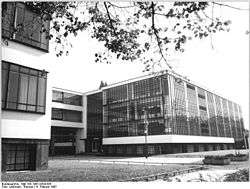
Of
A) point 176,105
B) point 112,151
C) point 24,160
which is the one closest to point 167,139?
point 176,105

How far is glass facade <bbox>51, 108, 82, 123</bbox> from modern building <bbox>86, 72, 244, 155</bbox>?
7.13ft

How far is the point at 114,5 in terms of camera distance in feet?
26.4

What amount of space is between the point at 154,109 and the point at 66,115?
18518 millimetres

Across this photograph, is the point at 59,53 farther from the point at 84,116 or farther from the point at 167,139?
the point at 84,116

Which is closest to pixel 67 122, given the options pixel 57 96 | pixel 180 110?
pixel 57 96

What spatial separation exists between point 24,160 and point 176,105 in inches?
1219

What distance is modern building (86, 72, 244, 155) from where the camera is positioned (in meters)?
39.6

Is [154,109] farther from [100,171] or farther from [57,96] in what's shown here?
[100,171]

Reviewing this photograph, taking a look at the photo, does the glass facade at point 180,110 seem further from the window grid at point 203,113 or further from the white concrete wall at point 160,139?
the window grid at point 203,113

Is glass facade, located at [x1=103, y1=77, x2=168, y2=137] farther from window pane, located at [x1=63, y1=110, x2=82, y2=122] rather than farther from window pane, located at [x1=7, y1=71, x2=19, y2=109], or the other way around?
window pane, located at [x1=7, y1=71, x2=19, y2=109]

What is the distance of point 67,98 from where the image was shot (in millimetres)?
50344

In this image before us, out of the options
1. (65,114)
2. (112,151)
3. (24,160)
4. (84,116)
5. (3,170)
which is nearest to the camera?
(3,170)

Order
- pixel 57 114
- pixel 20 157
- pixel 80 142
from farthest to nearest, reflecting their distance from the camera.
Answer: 1. pixel 80 142
2. pixel 57 114
3. pixel 20 157

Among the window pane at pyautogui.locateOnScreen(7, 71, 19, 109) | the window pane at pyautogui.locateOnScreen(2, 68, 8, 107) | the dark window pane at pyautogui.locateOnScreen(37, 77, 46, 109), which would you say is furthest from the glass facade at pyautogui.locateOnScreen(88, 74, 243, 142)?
the window pane at pyautogui.locateOnScreen(2, 68, 8, 107)
